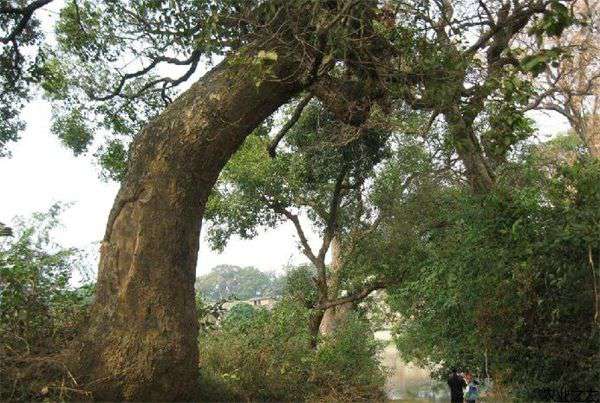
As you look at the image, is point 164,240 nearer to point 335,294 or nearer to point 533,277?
point 533,277

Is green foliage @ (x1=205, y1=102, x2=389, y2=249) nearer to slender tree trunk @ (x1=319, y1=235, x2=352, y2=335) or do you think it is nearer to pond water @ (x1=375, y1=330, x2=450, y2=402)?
slender tree trunk @ (x1=319, y1=235, x2=352, y2=335)

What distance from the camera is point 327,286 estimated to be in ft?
49.0

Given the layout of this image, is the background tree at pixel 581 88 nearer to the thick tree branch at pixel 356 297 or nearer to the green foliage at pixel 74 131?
the thick tree branch at pixel 356 297

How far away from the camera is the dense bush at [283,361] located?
25.6 ft

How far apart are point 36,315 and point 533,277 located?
568 centimetres

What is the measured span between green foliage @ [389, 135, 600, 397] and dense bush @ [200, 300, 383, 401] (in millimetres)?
2637

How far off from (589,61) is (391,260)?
7.41 m

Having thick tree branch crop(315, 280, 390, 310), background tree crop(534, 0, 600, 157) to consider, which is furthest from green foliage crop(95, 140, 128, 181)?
background tree crop(534, 0, 600, 157)

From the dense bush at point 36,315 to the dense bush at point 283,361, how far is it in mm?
1500

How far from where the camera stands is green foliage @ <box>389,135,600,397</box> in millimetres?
6855

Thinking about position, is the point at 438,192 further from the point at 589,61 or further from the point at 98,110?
the point at 98,110

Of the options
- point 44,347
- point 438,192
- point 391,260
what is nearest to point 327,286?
point 391,260

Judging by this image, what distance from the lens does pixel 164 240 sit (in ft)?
17.7

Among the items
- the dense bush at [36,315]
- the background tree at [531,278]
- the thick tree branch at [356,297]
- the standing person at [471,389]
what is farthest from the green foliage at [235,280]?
the dense bush at [36,315]
